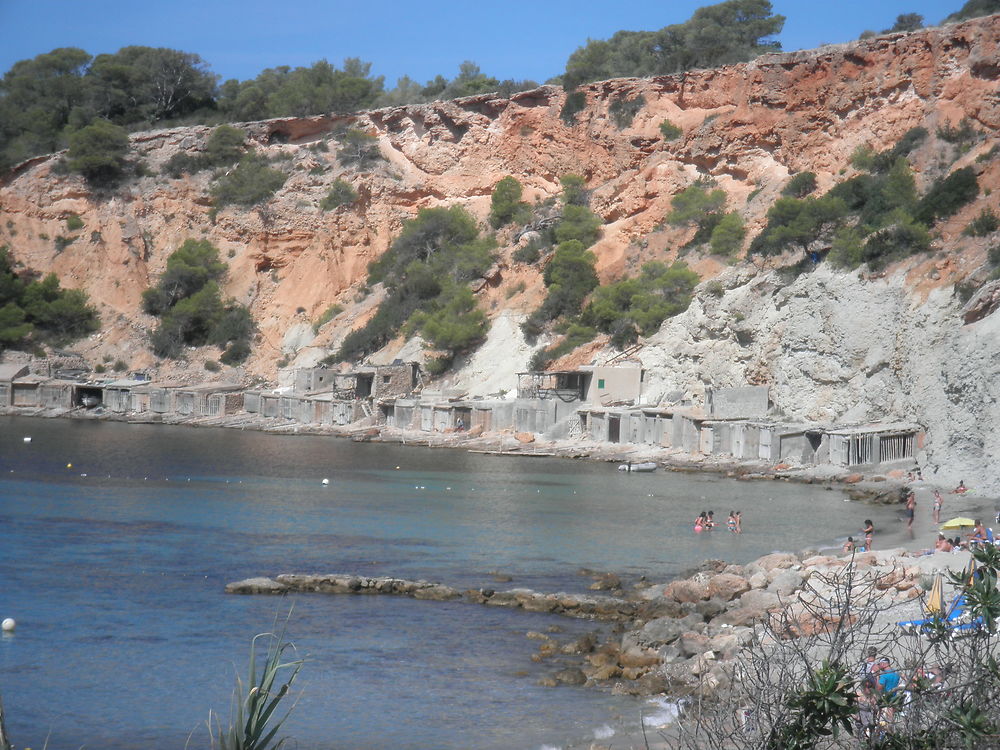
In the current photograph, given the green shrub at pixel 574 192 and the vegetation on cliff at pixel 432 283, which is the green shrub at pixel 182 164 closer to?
the vegetation on cliff at pixel 432 283

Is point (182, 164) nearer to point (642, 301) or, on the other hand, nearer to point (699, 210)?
point (699, 210)

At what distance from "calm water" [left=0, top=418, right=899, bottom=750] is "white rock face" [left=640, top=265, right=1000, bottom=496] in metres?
5.05

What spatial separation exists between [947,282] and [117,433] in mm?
38883

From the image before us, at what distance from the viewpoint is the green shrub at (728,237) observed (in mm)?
56969

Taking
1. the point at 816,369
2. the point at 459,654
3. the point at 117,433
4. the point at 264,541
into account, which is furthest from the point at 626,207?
the point at 459,654

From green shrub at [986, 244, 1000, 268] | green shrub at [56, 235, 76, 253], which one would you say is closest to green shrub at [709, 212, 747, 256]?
green shrub at [986, 244, 1000, 268]

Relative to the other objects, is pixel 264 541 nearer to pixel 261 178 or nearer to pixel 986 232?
pixel 986 232

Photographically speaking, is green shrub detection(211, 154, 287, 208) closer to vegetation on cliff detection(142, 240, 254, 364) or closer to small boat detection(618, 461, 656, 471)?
vegetation on cliff detection(142, 240, 254, 364)

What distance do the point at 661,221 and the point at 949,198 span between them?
18633 millimetres

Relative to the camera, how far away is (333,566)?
84.8 feet

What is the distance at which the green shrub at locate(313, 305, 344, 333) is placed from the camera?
69.5m

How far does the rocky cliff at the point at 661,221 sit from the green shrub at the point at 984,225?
0.40 m

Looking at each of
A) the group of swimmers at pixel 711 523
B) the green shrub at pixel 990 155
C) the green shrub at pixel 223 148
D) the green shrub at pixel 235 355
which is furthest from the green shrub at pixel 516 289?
the group of swimmers at pixel 711 523

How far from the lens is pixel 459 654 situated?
61.8 ft
